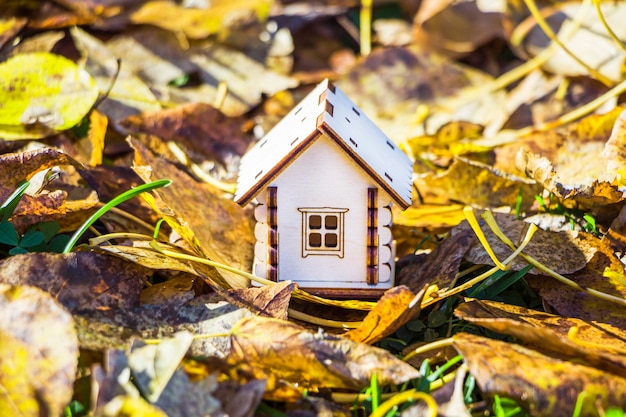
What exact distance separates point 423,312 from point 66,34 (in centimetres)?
210

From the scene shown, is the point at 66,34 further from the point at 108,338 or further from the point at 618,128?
the point at 618,128

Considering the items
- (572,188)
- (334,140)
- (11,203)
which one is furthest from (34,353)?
(572,188)

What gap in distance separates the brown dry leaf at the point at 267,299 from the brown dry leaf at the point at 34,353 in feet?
1.35

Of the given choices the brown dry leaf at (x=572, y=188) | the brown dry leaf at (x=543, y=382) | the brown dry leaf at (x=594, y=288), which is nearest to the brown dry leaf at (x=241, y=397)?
the brown dry leaf at (x=543, y=382)

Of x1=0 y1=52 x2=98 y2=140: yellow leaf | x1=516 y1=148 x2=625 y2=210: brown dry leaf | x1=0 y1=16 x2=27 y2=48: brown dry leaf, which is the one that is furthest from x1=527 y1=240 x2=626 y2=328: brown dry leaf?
x1=0 y1=16 x2=27 y2=48: brown dry leaf

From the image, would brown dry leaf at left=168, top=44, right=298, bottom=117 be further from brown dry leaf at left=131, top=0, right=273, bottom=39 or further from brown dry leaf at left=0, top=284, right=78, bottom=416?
brown dry leaf at left=0, top=284, right=78, bottom=416

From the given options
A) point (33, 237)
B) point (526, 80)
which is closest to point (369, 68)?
point (526, 80)

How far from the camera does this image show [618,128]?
6.78 ft

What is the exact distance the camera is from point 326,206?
1.80 metres

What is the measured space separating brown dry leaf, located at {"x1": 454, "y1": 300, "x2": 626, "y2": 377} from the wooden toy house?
0.29m

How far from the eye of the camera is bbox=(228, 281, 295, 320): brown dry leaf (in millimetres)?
1614

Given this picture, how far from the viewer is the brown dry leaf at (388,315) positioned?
59.2 inches

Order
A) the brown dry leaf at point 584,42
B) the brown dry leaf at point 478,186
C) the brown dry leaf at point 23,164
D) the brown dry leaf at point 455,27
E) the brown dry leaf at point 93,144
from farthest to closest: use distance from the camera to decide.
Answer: the brown dry leaf at point 455,27, the brown dry leaf at point 584,42, the brown dry leaf at point 93,144, the brown dry leaf at point 478,186, the brown dry leaf at point 23,164

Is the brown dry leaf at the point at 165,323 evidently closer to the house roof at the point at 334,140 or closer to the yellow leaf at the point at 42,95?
the house roof at the point at 334,140
